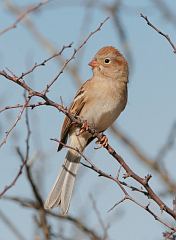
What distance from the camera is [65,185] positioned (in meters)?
5.44

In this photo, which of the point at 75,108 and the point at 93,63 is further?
the point at 93,63

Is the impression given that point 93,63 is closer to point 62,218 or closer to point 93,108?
point 93,108

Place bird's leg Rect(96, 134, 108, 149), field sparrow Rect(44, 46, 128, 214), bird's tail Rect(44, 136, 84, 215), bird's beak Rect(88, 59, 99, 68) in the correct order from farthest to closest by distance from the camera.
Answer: bird's beak Rect(88, 59, 99, 68) < field sparrow Rect(44, 46, 128, 214) < bird's tail Rect(44, 136, 84, 215) < bird's leg Rect(96, 134, 108, 149)

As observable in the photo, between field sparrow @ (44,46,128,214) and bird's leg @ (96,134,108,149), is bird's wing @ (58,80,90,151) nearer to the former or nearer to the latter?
field sparrow @ (44,46,128,214)

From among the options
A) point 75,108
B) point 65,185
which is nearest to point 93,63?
point 75,108

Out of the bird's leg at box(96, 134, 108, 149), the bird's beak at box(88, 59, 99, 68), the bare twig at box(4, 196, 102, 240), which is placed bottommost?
the bare twig at box(4, 196, 102, 240)

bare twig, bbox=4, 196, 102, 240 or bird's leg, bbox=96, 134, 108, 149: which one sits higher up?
bird's leg, bbox=96, 134, 108, 149

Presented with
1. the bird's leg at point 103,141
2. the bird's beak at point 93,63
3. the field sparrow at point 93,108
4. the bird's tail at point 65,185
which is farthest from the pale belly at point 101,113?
the bird's leg at point 103,141

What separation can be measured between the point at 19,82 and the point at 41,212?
259 cm

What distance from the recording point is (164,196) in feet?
20.2

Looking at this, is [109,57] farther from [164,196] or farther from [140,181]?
[140,181]

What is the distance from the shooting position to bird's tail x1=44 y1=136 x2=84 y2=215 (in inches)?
202

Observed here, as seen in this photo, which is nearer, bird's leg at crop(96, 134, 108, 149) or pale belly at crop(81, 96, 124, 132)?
bird's leg at crop(96, 134, 108, 149)

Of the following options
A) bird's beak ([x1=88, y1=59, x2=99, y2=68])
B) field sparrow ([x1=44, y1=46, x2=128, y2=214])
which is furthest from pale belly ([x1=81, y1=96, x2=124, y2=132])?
bird's beak ([x1=88, y1=59, x2=99, y2=68])
